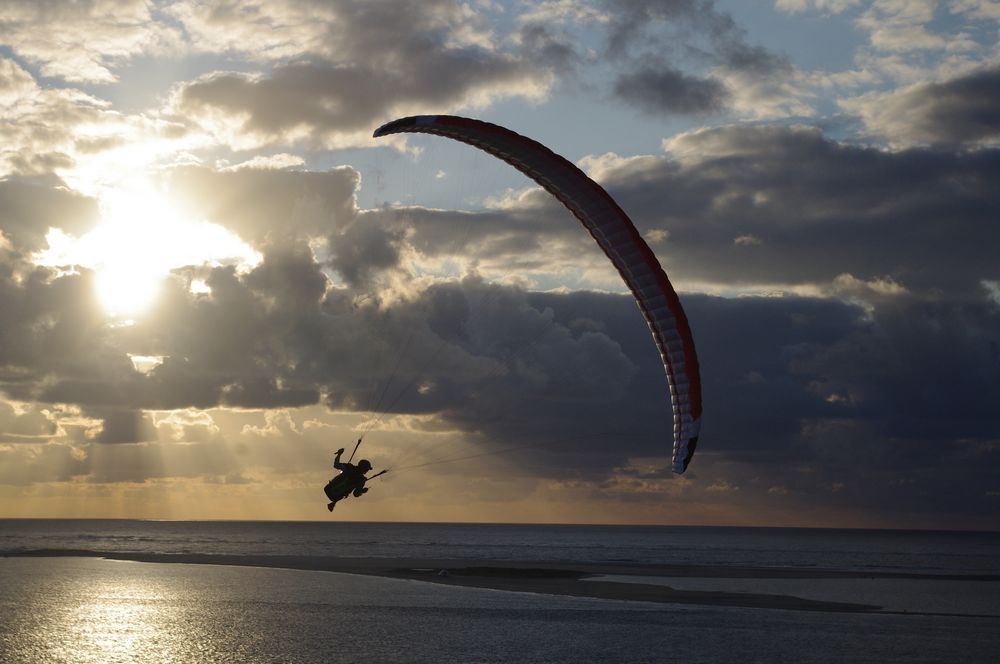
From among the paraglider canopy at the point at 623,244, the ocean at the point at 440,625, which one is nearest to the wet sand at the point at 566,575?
the ocean at the point at 440,625

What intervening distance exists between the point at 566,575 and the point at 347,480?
1276 inches

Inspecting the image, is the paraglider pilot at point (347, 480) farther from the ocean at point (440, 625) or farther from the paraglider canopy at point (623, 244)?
the paraglider canopy at point (623, 244)

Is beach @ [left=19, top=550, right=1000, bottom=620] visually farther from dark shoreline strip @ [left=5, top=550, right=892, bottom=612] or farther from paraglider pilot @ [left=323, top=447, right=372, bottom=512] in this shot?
paraglider pilot @ [left=323, top=447, right=372, bottom=512]

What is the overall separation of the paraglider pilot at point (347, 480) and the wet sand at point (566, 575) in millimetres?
19287

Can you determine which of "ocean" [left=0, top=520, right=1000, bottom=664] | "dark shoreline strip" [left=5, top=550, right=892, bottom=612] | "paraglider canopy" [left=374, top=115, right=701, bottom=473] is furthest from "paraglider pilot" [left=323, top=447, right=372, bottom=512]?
"dark shoreline strip" [left=5, top=550, right=892, bottom=612]

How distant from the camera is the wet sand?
4178cm

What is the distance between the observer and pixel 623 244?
25.5m

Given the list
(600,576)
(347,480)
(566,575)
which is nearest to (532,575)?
(566,575)

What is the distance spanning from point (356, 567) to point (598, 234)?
136ft

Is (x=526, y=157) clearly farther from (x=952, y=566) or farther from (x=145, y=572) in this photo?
(x=952, y=566)

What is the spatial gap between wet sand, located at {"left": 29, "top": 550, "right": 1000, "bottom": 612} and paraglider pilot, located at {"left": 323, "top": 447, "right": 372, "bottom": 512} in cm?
1929

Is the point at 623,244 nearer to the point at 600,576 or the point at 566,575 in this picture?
the point at 566,575

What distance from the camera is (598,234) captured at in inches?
1027

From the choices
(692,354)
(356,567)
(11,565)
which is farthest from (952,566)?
(11,565)
